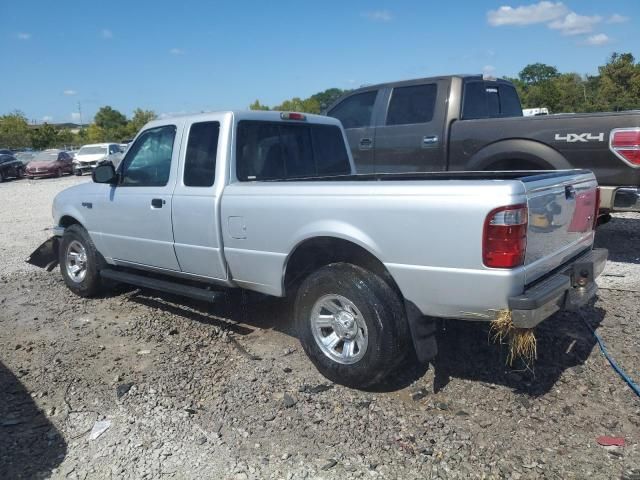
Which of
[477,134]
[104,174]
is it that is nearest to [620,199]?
[477,134]

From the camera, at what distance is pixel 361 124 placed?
811 cm

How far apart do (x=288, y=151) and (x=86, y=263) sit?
2.68m

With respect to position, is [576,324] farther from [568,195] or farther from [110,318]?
[110,318]

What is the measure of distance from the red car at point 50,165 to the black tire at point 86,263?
1040 inches

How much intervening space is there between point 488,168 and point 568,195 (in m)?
3.18

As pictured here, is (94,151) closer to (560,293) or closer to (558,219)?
(558,219)

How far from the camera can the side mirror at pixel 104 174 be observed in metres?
5.41

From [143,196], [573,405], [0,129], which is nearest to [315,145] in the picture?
[143,196]

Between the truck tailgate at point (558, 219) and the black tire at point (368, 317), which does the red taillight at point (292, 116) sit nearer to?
the black tire at point (368, 317)

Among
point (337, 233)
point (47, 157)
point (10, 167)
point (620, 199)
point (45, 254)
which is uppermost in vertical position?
point (337, 233)

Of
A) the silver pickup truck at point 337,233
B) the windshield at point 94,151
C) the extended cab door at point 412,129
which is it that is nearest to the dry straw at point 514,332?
the silver pickup truck at point 337,233

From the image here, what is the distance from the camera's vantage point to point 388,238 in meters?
3.45

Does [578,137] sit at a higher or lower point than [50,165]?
higher

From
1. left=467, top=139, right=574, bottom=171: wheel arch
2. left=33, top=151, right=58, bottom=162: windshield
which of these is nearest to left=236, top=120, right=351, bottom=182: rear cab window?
left=467, top=139, right=574, bottom=171: wheel arch
